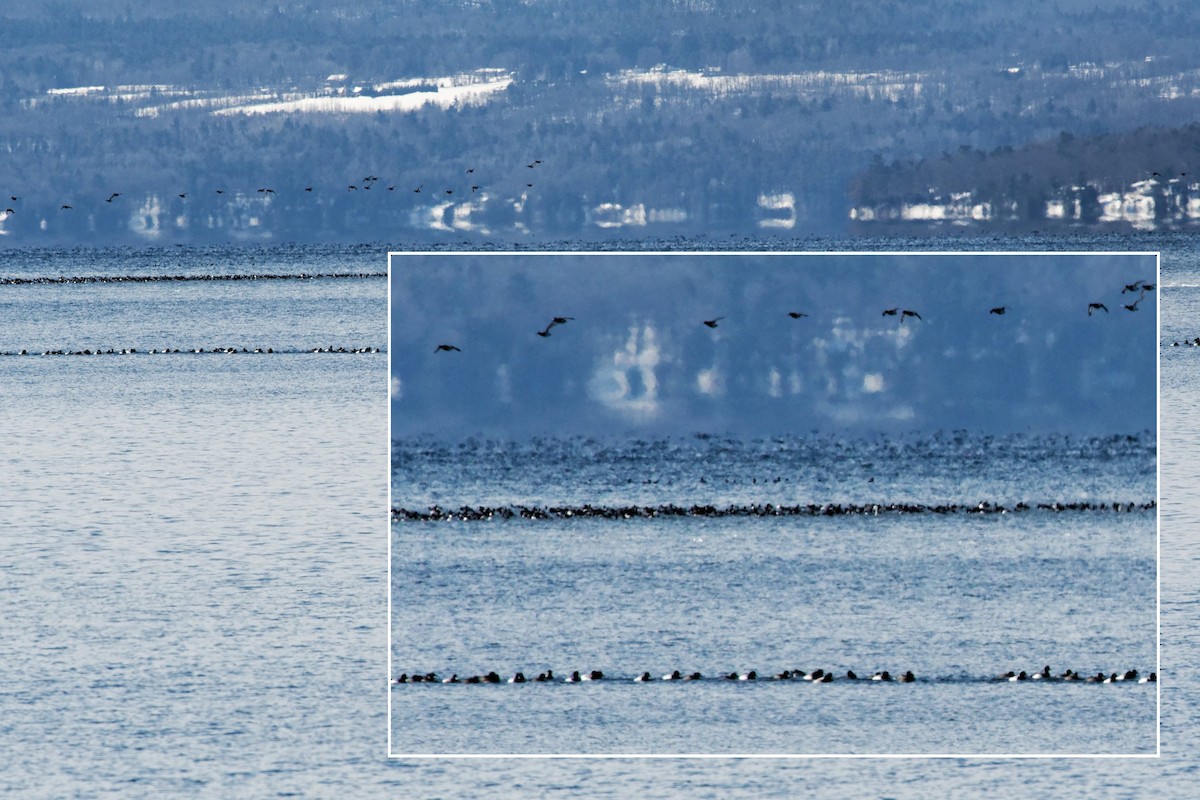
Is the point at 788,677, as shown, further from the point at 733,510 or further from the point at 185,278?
the point at 185,278

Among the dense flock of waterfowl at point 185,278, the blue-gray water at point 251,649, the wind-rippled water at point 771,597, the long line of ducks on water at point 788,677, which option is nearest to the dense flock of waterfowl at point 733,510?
the wind-rippled water at point 771,597

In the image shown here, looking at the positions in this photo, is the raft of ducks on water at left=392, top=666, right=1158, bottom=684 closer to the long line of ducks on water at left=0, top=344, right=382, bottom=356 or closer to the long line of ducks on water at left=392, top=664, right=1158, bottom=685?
the long line of ducks on water at left=392, top=664, right=1158, bottom=685

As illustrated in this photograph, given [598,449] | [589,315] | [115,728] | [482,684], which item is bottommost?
[115,728]

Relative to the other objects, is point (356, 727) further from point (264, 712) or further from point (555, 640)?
point (555, 640)

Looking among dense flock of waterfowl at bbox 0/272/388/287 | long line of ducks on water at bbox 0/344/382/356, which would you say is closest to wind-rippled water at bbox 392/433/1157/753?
long line of ducks on water at bbox 0/344/382/356

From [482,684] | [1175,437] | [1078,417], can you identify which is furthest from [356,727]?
[1175,437]

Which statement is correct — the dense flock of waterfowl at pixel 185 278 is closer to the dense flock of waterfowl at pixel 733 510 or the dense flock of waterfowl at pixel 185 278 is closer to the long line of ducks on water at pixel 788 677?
the dense flock of waterfowl at pixel 733 510
